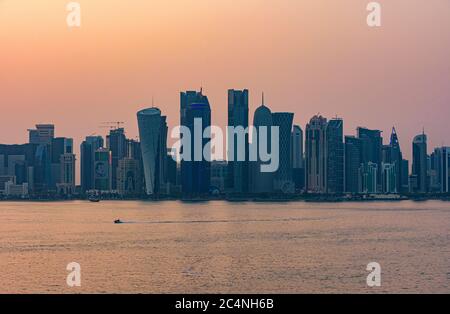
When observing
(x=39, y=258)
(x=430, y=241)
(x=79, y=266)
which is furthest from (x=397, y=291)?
(x=430, y=241)

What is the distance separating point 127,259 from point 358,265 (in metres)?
23.2

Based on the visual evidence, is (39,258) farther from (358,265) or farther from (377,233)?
(377,233)

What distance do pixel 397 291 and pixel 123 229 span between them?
74846mm

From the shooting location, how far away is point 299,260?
76.2m

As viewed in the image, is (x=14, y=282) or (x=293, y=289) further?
(x=14, y=282)

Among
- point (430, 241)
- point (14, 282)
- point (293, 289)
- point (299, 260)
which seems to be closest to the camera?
point (293, 289)

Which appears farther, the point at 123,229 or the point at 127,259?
the point at 123,229

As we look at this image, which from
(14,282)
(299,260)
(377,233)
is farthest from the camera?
(377,233)

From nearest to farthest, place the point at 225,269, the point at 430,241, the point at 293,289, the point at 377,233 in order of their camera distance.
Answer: the point at 293,289
the point at 225,269
the point at 430,241
the point at 377,233

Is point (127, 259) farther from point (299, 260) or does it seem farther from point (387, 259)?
point (387, 259)

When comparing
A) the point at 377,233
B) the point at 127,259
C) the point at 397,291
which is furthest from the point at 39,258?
the point at 377,233

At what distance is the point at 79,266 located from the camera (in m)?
71.0

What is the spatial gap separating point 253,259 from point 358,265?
1095cm

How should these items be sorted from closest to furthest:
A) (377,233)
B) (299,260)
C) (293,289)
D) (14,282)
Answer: (293,289)
(14,282)
(299,260)
(377,233)
